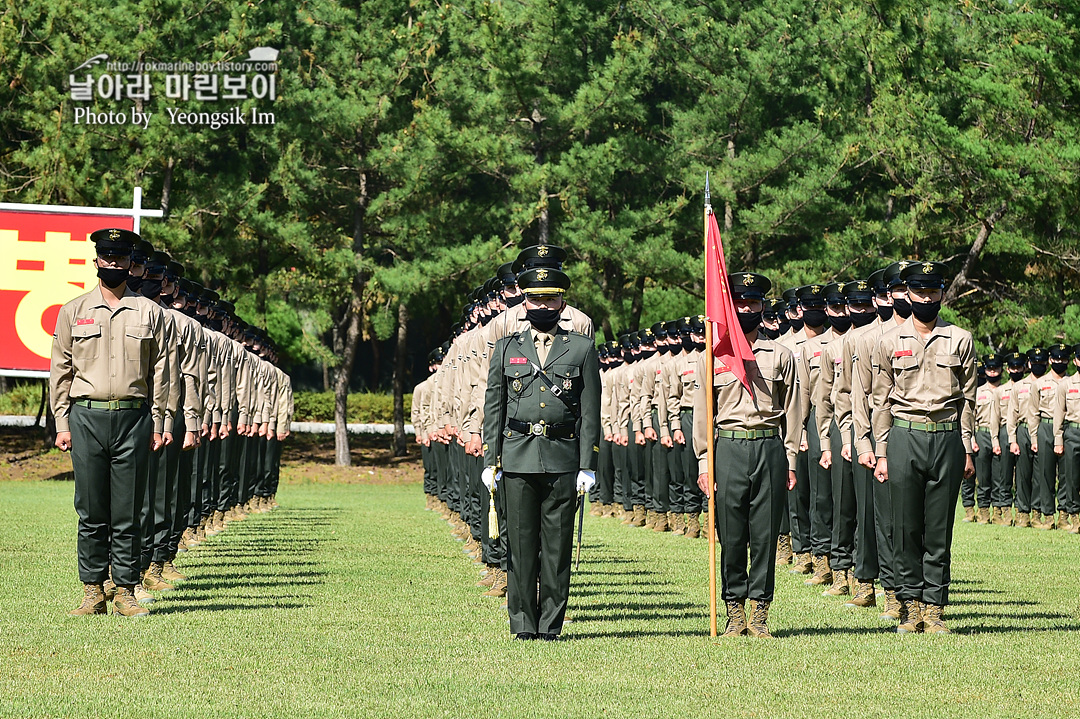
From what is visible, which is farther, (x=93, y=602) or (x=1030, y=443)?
(x=1030, y=443)

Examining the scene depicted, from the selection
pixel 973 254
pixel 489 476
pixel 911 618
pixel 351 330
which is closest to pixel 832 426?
pixel 911 618

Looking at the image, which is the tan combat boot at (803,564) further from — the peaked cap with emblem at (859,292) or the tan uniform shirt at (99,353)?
the tan uniform shirt at (99,353)

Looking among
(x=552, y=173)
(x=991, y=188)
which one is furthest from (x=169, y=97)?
(x=991, y=188)

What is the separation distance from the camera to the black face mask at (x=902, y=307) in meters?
10.1

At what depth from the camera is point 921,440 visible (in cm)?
984

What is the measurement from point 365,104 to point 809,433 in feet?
88.0

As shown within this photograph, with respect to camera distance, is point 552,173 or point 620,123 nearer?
point 552,173

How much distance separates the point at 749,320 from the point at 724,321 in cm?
31

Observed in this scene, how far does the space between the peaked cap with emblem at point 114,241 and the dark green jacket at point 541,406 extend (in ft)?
9.48

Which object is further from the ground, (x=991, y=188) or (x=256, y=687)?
(x=991, y=188)

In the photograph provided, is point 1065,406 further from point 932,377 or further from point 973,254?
point 932,377

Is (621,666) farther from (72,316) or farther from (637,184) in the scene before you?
(637,184)

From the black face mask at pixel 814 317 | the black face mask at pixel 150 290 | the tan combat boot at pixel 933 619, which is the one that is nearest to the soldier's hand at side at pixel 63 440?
the black face mask at pixel 150 290

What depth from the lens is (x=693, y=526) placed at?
18844 mm
